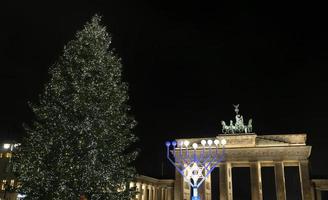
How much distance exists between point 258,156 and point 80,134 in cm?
3692

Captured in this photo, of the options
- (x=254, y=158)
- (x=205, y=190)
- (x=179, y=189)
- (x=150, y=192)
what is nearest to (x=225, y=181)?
(x=205, y=190)

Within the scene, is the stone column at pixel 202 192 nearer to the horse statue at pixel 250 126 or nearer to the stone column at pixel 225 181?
the stone column at pixel 225 181

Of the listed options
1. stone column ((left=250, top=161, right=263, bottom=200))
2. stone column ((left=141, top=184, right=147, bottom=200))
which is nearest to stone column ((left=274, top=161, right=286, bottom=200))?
stone column ((left=250, top=161, right=263, bottom=200))

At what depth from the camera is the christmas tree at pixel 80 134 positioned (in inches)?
674

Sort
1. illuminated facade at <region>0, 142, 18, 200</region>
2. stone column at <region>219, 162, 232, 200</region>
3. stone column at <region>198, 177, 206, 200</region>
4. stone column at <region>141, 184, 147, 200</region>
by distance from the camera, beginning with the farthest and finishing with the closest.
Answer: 1. stone column at <region>141, 184, 147, 200</region>
2. stone column at <region>198, 177, 206, 200</region>
3. stone column at <region>219, 162, 232, 200</region>
4. illuminated facade at <region>0, 142, 18, 200</region>

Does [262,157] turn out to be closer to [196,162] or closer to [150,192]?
[150,192]

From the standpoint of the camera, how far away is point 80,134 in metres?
17.8

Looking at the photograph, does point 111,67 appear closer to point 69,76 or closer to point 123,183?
point 69,76

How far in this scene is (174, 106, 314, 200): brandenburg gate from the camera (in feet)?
157

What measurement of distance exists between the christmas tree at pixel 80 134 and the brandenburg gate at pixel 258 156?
108 feet

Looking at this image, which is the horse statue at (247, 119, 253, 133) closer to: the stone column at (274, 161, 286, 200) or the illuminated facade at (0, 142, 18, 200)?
the stone column at (274, 161, 286, 200)

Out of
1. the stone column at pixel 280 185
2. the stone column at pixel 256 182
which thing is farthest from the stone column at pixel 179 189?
the stone column at pixel 280 185

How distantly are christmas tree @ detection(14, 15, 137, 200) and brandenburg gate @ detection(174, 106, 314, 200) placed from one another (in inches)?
1296

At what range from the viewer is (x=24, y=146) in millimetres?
17656
